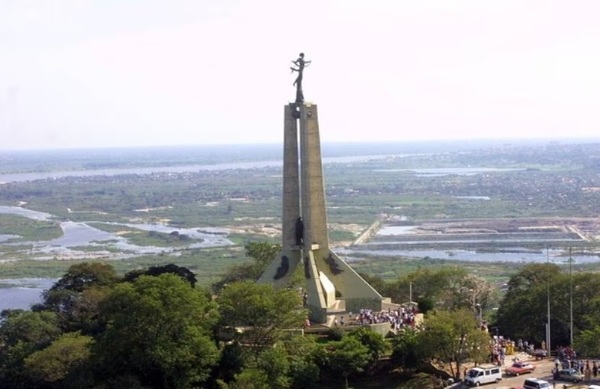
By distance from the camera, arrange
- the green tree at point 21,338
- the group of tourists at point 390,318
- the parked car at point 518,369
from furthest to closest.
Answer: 1. the group of tourists at point 390,318
2. the green tree at point 21,338
3. the parked car at point 518,369

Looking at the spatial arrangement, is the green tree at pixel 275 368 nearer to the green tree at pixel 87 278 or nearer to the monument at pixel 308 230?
the monument at pixel 308 230

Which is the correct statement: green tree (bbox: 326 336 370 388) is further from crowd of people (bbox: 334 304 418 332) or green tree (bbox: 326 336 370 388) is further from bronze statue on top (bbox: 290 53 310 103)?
bronze statue on top (bbox: 290 53 310 103)

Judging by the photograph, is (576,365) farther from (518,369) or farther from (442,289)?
(442,289)

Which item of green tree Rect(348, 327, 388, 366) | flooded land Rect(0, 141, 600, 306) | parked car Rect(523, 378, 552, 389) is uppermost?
green tree Rect(348, 327, 388, 366)

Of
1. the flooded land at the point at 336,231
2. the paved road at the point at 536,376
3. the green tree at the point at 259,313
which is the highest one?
the green tree at the point at 259,313

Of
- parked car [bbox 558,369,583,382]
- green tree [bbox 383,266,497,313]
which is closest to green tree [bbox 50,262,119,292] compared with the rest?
green tree [bbox 383,266,497,313]

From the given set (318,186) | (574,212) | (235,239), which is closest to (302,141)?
(318,186)

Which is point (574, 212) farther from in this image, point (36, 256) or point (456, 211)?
point (36, 256)

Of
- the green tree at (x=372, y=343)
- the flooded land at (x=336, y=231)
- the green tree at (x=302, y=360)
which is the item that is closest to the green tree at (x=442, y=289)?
the green tree at (x=372, y=343)
